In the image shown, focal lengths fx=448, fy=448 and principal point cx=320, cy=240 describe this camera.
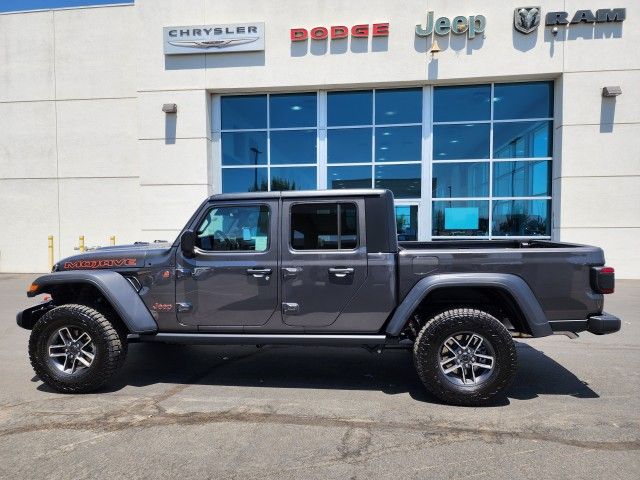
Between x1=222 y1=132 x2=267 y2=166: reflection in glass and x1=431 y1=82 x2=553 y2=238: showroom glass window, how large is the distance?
5212 millimetres

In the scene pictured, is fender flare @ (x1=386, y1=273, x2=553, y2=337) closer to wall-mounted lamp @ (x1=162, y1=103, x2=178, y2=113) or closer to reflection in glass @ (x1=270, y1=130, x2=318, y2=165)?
reflection in glass @ (x1=270, y1=130, x2=318, y2=165)

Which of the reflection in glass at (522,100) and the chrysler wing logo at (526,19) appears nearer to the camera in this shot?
the chrysler wing logo at (526,19)

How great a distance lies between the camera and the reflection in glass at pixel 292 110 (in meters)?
13.6

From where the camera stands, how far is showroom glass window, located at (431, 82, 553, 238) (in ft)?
42.8

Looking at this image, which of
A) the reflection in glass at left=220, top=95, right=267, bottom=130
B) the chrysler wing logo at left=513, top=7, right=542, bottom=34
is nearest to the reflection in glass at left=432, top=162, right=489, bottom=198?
the chrysler wing logo at left=513, top=7, right=542, bottom=34

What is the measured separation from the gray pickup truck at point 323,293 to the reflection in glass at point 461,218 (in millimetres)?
9268

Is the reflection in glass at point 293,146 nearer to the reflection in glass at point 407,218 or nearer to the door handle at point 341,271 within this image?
the reflection in glass at point 407,218

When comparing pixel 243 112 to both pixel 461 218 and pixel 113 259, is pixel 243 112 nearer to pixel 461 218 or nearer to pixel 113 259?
pixel 461 218

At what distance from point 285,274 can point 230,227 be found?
0.75m

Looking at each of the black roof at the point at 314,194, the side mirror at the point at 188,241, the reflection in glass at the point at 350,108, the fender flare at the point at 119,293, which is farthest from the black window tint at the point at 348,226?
the reflection in glass at the point at 350,108

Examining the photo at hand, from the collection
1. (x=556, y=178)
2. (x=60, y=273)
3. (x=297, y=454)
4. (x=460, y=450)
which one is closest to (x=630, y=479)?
(x=460, y=450)

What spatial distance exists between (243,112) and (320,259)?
35.2 feet

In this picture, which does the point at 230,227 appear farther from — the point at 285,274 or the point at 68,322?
the point at 68,322

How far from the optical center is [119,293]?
4359 millimetres
